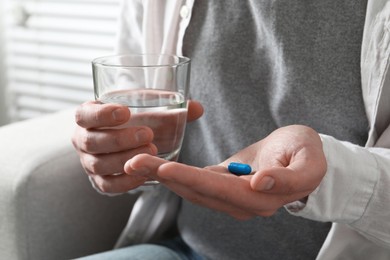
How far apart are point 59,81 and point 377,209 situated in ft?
4.28

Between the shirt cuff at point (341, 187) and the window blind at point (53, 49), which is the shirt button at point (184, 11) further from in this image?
the window blind at point (53, 49)

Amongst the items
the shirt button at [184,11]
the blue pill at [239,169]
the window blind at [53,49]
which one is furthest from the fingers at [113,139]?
the window blind at [53,49]

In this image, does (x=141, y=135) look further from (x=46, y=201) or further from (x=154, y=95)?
(x=46, y=201)

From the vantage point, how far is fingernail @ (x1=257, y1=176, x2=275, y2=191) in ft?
1.74

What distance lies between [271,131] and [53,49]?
112cm

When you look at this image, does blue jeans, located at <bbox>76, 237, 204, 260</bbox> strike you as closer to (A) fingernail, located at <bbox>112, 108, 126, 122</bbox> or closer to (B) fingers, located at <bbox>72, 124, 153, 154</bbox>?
(B) fingers, located at <bbox>72, 124, 153, 154</bbox>

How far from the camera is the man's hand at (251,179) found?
1.74 ft

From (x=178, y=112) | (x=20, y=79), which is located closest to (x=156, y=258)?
(x=178, y=112)

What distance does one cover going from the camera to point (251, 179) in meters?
0.54

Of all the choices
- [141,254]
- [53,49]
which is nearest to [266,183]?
[141,254]

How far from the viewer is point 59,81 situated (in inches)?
72.1

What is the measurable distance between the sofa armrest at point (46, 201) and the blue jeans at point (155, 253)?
0.26 feet

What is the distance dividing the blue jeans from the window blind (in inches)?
32.2

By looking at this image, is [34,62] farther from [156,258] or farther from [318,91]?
[318,91]
